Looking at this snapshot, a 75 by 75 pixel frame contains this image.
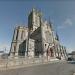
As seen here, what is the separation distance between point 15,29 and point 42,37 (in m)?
18.2

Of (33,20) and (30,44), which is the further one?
(33,20)

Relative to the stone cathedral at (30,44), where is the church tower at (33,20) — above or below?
above

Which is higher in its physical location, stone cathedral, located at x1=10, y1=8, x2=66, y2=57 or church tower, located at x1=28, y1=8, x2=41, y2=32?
church tower, located at x1=28, y1=8, x2=41, y2=32

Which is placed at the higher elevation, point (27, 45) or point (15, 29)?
point (15, 29)

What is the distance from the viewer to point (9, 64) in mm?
26219

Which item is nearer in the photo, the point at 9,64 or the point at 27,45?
the point at 9,64

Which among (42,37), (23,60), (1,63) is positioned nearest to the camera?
(1,63)

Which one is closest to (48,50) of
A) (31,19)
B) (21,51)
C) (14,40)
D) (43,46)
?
(43,46)

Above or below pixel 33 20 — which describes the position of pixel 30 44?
below

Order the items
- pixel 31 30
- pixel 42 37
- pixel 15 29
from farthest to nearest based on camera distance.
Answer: pixel 31 30 → pixel 15 29 → pixel 42 37

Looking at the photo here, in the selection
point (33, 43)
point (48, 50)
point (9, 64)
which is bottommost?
point (9, 64)

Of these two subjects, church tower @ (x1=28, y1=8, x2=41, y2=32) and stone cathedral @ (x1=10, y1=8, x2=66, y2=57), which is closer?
stone cathedral @ (x1=10, y1=8, x2=66, y2=57)

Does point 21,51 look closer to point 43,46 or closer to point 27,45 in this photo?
point 27,45

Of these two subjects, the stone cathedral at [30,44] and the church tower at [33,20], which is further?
the church tower at [33,20]
